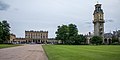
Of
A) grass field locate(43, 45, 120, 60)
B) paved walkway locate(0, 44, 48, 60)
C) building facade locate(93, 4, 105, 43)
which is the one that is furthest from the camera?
building facade locate(93, 4, 105, 43)

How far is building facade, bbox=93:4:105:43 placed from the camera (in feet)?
464

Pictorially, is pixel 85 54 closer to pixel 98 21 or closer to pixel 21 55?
pixel 21 55

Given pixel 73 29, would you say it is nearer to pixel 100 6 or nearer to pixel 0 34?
pixel 100 6

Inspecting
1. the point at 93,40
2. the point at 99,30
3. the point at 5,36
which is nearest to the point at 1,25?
the point at 5,36

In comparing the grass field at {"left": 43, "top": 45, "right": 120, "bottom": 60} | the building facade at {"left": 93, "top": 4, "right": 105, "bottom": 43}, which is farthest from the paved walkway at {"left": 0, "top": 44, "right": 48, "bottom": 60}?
the building facade at {"left": 93, "top": 4, "right": 105, "bottom": 43}

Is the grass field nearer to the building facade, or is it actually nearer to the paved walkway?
the paved walkway

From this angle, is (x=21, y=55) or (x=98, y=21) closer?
(x=21, y=55)

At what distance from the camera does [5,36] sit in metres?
120

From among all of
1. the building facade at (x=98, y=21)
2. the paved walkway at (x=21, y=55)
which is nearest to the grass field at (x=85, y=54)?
the paved walkway at (x=21, y=55)

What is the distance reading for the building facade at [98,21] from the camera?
14156 cm

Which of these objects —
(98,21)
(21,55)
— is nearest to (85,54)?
(21,55)

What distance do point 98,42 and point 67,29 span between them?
61.1 ft

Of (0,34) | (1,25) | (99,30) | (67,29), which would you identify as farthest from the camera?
(99,30)

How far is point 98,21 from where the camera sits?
142500 mm
